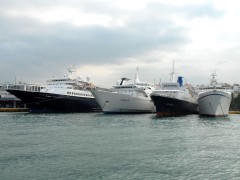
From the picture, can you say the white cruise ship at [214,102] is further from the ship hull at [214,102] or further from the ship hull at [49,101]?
the ship hull at [49,101]

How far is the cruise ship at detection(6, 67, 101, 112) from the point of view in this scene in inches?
2741

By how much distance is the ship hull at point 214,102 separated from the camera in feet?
175

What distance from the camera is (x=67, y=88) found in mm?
76375

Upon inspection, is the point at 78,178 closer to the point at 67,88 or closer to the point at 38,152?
the point at 38,152

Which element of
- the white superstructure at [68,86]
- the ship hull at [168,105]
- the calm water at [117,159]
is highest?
the white superstructure at [68,86]

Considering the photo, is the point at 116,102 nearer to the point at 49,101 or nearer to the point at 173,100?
the point at 173,100

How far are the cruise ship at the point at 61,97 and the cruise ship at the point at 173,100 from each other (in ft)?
64.4

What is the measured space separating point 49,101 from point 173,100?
2904cm

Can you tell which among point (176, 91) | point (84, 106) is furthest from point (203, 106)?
point (84, 106)

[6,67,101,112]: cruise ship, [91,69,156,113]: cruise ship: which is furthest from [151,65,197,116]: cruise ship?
[6,67,101,112]: cruise ship

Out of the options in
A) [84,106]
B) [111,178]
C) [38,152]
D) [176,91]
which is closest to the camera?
[111,178]

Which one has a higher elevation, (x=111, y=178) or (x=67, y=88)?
(x=67, y=88)

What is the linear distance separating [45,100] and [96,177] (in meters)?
58.9

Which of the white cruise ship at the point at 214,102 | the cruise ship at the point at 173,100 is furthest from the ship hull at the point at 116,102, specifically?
the white cruise ship at the point at 214,102
